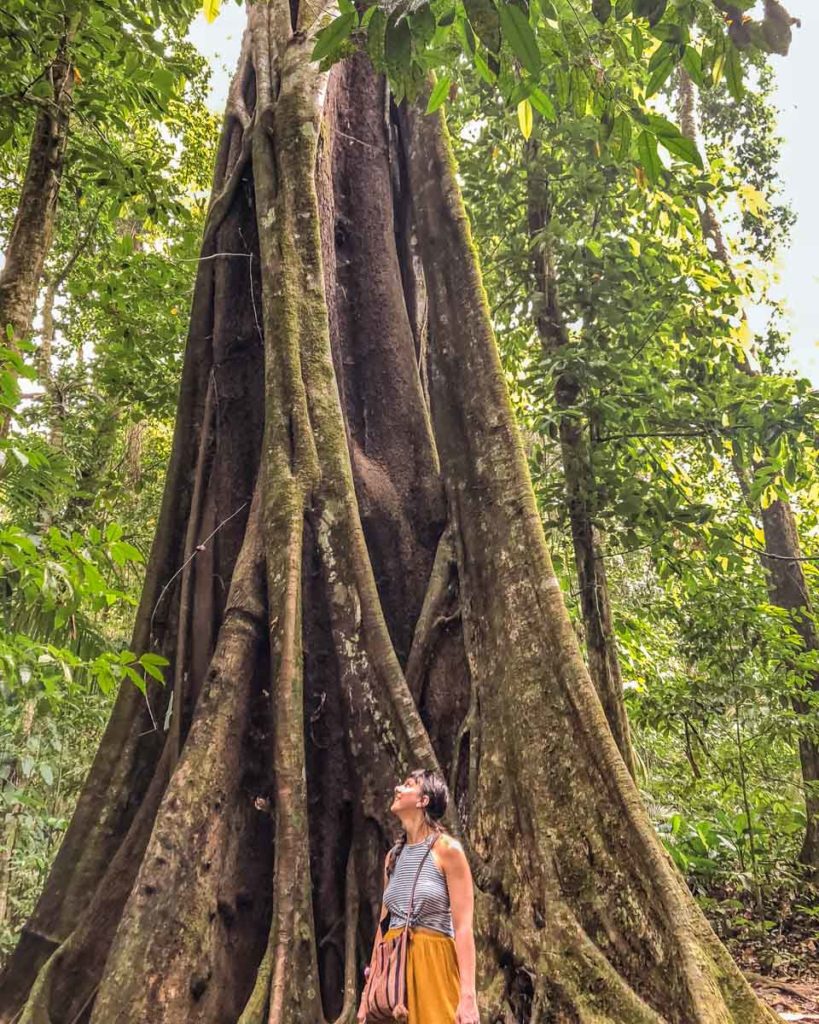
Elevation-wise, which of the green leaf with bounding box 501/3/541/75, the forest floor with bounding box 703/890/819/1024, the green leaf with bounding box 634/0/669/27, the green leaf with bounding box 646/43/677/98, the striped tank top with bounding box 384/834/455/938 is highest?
the green leaf with bounding box 634/0/669/27

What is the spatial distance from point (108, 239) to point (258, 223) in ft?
14.7

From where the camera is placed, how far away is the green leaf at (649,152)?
189 cm

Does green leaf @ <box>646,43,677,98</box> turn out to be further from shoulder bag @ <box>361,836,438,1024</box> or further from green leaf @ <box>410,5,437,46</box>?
shoulder bag @ <box>361,836,438,1024</box>

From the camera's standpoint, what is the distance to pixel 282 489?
3.54 meters

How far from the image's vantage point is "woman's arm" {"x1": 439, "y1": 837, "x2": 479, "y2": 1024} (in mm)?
2100

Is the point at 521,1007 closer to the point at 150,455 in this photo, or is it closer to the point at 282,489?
the point at 282,489

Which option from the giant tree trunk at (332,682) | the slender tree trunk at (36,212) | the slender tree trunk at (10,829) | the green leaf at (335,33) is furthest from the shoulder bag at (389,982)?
the slender tree trunk at (10,829)

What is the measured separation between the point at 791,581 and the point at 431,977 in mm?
6206

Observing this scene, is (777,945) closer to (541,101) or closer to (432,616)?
(432,616)

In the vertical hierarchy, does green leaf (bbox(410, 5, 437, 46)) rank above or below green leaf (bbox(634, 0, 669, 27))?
below

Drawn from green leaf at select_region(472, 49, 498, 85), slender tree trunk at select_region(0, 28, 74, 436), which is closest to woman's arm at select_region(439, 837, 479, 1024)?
green leaf at select_region(472, 49, 498, 85)

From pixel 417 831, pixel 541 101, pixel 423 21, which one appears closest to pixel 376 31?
pixel 423 21

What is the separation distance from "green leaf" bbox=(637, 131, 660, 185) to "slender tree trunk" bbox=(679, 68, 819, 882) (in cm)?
407

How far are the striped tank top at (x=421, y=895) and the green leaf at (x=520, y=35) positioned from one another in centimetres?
205
